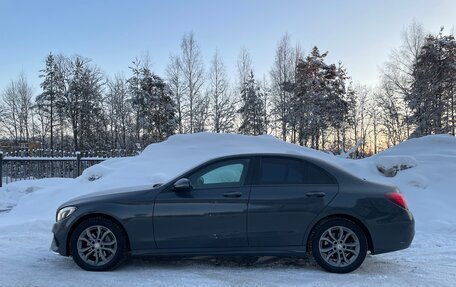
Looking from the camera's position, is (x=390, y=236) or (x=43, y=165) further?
(x=43, y=165)

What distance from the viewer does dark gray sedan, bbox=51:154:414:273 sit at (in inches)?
216

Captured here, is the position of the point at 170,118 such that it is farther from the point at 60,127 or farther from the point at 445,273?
the point at 445,273

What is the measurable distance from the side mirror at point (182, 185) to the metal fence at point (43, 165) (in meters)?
11.4

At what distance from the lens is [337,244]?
552 cm

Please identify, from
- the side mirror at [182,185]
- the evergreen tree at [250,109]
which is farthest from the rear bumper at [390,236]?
the evergreen tree at [250,109]

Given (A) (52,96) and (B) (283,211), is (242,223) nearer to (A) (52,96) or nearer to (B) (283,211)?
(B) (283,211)

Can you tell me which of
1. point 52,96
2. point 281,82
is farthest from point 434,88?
point 52,96

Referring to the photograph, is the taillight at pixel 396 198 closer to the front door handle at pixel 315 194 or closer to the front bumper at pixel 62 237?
the front door handle at pixel 315 194

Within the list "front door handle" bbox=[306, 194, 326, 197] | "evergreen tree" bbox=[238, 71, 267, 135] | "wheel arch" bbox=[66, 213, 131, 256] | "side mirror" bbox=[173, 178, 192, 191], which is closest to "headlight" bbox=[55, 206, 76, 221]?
"wheel arch" bbox=[66, 213, 131, 256]

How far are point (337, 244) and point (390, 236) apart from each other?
0.66 m

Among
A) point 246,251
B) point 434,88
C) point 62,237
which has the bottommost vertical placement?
point 246,251

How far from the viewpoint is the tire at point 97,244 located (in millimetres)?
5559

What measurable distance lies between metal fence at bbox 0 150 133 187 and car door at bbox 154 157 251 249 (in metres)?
11.4

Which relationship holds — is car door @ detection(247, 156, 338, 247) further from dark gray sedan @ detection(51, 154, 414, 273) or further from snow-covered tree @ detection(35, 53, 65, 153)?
snow-covered tree @ detection(35, 53, 65, 153)
